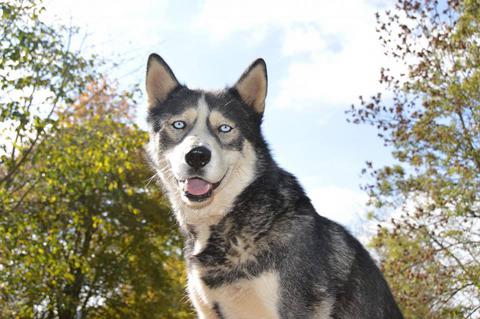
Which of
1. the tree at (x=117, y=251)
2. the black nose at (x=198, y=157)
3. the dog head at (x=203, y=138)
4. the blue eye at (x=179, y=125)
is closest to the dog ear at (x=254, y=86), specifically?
the dog head at (x=203, y=138)

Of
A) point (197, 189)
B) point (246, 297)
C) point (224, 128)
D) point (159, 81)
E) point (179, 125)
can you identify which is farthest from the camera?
point (159, 81)

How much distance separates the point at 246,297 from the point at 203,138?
1.43 meters

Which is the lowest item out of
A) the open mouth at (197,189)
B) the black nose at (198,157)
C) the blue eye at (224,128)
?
the open mouth at (197,189)

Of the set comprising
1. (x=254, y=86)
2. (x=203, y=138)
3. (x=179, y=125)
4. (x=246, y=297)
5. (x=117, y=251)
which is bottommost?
(x=246, y=297)

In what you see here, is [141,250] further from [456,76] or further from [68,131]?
Answer: [456,76]

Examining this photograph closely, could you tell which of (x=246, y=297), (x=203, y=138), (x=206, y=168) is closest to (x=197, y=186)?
(x=206, y=168)

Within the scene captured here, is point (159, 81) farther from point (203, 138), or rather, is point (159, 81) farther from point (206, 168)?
point (206, 168)

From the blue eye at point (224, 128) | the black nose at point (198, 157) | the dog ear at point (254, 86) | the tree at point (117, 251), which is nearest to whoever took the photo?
the black nose at point (198, 157)

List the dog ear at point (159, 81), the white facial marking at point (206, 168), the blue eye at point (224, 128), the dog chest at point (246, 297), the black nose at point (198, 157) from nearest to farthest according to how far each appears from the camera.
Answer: the dog chest at point (246, 297), the black nose at point (198, 157), the white facial marking at point (206, 168), the blue eye at point (224, 128), the dog ear at point (159, 81)

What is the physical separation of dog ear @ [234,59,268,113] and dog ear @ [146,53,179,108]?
27.4 inches

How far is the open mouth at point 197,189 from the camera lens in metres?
4.79

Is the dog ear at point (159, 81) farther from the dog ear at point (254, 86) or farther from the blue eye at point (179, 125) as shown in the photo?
the dog ear at point (254, 86)

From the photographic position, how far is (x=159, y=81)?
18.1 feet

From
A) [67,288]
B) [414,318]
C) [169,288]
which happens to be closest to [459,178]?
[414,318]
